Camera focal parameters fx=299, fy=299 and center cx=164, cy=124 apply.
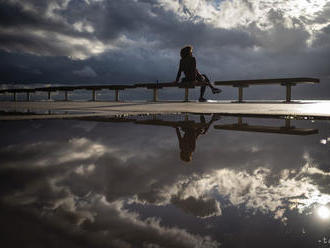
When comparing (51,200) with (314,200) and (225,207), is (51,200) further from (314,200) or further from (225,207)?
(314,200)

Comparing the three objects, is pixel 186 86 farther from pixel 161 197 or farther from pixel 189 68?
pixel 161 197

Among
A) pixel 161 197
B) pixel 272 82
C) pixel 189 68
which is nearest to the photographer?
pixel 161 197

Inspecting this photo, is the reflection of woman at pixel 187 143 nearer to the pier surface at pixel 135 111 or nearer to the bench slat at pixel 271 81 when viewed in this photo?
the pier surface at pixel 135 111

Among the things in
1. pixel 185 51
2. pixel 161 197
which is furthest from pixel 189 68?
pixel 161 197

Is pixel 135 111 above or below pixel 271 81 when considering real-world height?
below

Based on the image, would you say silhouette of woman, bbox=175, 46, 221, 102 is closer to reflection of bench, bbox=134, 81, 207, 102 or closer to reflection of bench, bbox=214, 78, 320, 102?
reflection of bench, bbox=134, 81, 207, 102

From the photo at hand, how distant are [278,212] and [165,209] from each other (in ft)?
1.32

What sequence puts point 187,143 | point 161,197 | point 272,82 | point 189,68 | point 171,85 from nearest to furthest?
point 161,197
point 187,143
point 189,68
point 272,82
point 171,85

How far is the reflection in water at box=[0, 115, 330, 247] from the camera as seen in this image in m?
0.88

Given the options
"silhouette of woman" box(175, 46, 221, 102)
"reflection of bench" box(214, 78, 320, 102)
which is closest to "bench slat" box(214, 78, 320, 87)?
"reflection of bench" box(214, 78, 320, 102)

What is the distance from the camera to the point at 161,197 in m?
1.23

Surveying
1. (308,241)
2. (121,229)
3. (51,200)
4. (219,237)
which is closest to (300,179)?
(308,241)

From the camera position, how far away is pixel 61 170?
1.64 metres

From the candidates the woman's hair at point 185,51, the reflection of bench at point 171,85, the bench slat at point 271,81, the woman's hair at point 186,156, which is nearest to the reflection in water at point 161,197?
the woman's hair at point 186,156
